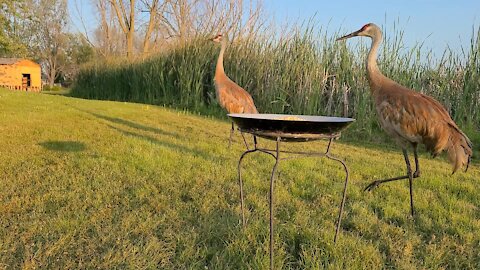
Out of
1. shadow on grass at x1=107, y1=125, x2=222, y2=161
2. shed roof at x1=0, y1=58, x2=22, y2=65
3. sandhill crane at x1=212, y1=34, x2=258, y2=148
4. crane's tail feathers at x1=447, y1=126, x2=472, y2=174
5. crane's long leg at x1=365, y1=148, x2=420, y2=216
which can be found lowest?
shadow on grass at x1=107, y1=125, x2=222, y2=161

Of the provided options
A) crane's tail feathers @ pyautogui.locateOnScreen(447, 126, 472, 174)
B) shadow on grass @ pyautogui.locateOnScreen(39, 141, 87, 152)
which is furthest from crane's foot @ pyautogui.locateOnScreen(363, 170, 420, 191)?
shadow on grass @ pyautogui.locateOnScreen(39, 141, 87, 152)

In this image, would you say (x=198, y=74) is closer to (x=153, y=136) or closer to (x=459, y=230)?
(x=153, y=136)

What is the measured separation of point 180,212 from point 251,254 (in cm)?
97

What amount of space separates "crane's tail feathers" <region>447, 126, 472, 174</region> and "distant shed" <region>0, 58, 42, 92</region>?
1495 inches

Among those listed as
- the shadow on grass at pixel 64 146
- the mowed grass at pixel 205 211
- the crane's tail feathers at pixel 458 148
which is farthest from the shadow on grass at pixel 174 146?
the crane's tail feathers at pixel 458 148

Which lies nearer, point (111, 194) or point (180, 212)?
point (180, 212)

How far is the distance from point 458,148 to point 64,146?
5.00m

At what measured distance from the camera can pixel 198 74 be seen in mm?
12203

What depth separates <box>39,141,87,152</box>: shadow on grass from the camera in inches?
219

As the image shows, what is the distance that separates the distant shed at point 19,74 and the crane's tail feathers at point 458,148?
125 ft

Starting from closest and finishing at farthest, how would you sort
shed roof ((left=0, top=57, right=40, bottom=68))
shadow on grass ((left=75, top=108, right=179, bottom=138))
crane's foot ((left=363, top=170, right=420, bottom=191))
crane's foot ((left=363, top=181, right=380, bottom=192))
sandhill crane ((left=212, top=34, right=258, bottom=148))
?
crane's foot ((left=363, top=170, right=420, bottom=191)) < crane's foot ((left=363, top=181, right=380, bottom=192)) < sandhill crane ((left=212, top=34, right=258, bottom=148)) < shadow on grass ((left=75, top=108, right=179, bottom=138)) < shed roof ((left=0, top=57, right=40, bottom=68))

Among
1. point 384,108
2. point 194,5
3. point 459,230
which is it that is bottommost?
point 459,230

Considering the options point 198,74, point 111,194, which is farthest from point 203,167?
point 198,74

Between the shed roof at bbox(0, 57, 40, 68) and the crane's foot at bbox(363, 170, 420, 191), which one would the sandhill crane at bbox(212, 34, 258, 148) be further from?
the shed roof at bbox(0, 57, 40, 68)
